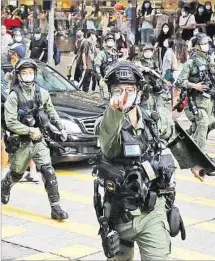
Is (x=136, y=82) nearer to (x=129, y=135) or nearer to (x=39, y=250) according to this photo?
(x=129, y=135)

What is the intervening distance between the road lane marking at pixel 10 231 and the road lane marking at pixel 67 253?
0.70m

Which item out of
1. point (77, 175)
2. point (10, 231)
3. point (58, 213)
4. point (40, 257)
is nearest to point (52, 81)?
point (77, 175)

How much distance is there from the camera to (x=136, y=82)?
434 cm

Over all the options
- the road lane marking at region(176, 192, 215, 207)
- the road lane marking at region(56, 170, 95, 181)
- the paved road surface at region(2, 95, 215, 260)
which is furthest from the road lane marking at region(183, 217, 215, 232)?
the road lane marking at region(56, 170, 95, 181)

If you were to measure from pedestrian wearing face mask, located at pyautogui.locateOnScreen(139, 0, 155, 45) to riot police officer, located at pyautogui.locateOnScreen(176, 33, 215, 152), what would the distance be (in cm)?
1215

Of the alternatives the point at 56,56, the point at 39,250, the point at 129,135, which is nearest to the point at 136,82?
the point at 129,135

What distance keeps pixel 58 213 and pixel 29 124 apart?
3.22 feet

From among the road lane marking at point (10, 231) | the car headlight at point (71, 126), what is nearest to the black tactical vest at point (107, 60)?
the car headlight at point (71, 126)

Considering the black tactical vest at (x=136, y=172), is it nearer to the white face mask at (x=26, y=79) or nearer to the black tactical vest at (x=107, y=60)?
the white face mask at (x=26, y=79)

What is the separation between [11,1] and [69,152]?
19.7 metres

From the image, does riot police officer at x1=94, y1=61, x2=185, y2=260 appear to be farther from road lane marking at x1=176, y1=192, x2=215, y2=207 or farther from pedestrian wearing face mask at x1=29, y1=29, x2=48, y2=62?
pedestrian wearing face mask at x1=29, y1=29, x2=48, y2=62

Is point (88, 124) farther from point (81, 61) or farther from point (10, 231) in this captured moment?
point (81, 61)

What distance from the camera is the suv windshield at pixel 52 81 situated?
433 inches

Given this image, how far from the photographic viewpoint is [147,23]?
23.2 m
